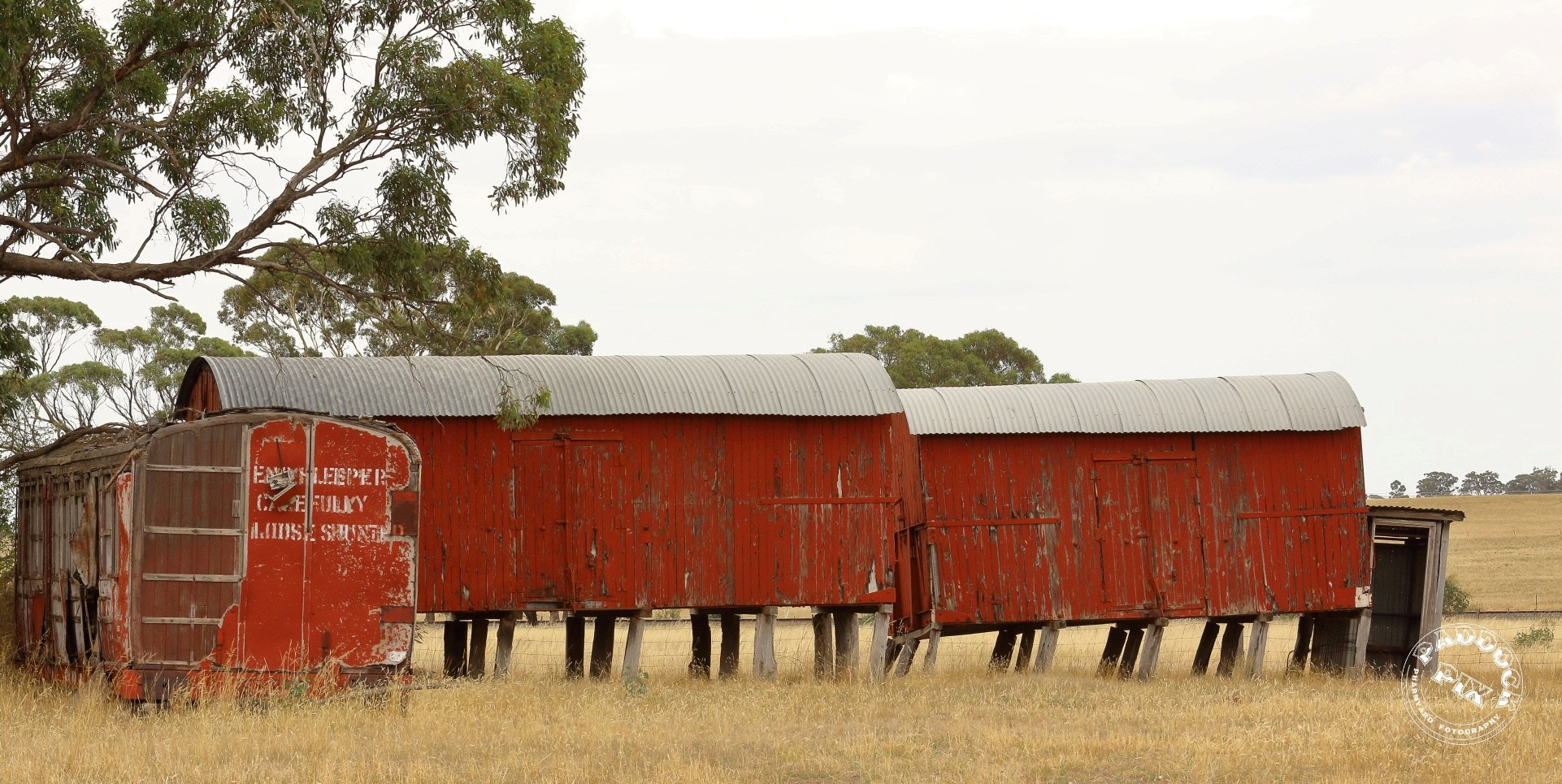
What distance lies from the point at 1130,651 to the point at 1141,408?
13.0 ft

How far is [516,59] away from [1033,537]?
30.5ft

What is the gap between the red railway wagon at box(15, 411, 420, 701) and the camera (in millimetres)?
14125

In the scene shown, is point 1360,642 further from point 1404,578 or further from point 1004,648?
point 1004,648

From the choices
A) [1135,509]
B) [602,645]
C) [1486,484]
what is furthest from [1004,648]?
[1486,484]

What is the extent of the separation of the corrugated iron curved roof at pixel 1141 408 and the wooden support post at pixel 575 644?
531 centimetres

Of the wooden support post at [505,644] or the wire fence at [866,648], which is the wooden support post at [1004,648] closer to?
the wire fence at [866,648]

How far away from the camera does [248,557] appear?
47.1 ft

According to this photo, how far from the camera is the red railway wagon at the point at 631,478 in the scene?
18.4m

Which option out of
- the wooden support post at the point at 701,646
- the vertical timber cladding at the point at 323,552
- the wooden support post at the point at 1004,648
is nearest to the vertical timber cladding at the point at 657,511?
the wooden support post at the point at 701,646

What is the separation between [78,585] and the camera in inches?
605

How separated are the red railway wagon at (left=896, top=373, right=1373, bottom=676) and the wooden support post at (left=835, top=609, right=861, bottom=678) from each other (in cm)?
72

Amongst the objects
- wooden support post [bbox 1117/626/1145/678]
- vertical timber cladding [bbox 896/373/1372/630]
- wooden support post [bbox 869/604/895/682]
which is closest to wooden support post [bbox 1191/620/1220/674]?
wooden support post [bbox 1117/626/1145/678]

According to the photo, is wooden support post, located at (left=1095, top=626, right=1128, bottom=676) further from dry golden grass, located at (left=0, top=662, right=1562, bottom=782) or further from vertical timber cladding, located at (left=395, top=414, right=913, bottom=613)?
dry golden grass, located at (left=0, top=662, right=1562, bottom=782)

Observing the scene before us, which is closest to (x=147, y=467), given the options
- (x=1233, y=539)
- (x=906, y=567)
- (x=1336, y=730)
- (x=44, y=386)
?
(x=906, y=567)
